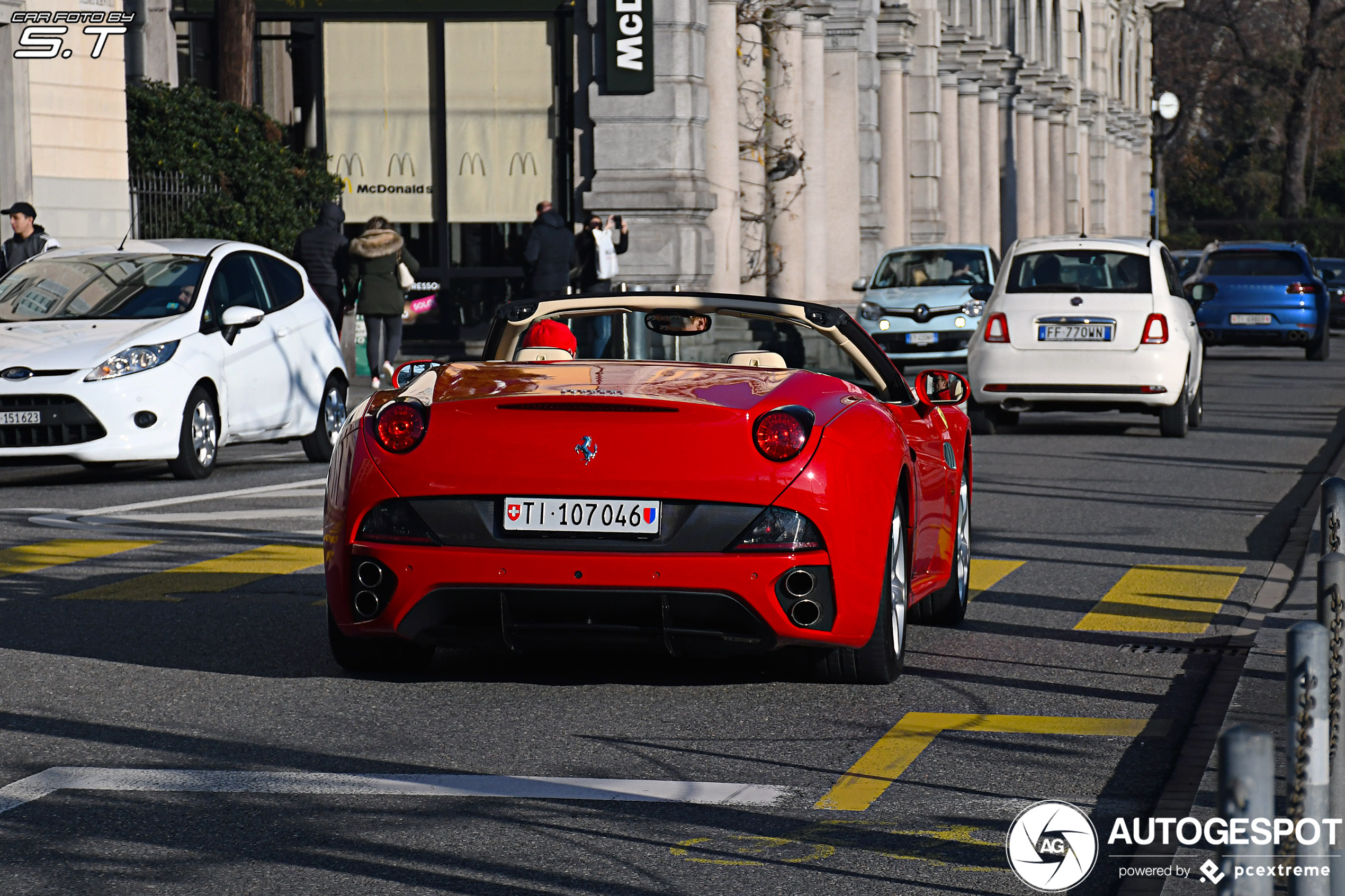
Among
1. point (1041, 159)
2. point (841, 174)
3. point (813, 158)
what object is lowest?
point (841, 174)

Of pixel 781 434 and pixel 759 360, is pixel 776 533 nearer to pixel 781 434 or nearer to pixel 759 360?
pixel 781 434

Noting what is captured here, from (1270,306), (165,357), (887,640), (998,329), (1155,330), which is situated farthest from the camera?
(1270,306)

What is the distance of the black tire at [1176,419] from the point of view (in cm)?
1905

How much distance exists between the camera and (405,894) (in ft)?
15.8

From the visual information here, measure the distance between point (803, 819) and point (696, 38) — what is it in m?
→ 25.6

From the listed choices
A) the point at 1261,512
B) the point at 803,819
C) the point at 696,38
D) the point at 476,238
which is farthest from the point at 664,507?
the point at 476,238

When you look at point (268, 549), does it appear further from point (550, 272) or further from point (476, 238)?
point (476, 238)

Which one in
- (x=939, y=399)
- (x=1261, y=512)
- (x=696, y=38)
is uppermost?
(x=696, y=38)

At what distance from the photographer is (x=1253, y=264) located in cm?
3375

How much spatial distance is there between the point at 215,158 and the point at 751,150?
952 cm

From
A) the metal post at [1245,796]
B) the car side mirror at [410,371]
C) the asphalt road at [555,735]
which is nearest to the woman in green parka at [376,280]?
the asphalt road at [555,735]

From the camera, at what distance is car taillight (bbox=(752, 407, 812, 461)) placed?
6.88 metres

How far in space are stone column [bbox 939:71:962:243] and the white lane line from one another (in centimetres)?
4242

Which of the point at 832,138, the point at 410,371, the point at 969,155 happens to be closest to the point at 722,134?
the point at 832,138
